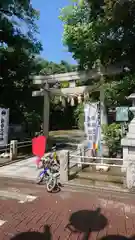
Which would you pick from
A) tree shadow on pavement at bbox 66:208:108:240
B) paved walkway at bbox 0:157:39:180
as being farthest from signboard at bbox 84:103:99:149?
tree shadow on pavement at bbox 66:208:108:240

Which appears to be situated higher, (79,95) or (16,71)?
(16,71)

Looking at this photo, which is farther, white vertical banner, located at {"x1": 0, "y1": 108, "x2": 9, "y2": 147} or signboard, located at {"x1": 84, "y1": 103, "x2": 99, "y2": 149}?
white vertical banner, located at {"x1": 0, "y1": 108, "x2": 9, "y2": 147}

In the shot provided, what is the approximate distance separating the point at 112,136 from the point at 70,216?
5707 millimetres

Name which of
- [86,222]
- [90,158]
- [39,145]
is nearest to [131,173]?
[90,158]

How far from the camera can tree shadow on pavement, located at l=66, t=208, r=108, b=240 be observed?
13.4 ft

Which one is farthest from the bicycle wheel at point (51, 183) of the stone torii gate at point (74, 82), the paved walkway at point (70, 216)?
the stone torii gate at point (74, 82)

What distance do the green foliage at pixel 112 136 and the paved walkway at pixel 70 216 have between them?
413 centimetres

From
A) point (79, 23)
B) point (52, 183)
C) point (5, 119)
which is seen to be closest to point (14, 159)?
point (5, 119)

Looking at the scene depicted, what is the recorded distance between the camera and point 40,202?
5.43 m

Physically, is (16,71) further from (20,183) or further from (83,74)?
(20,183)

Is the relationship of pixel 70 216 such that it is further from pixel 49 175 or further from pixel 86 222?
pixel 49 175

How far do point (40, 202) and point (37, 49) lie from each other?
1188 cm

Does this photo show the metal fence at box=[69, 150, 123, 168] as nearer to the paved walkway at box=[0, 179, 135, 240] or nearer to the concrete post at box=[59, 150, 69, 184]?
the concrete post at box=[59, 150, 69, 184]

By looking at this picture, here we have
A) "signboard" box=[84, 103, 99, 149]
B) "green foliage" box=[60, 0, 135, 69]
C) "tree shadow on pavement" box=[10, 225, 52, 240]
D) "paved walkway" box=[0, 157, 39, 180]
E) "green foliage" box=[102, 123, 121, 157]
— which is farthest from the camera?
"green foliage" box=[102, 123, 121, 157]
